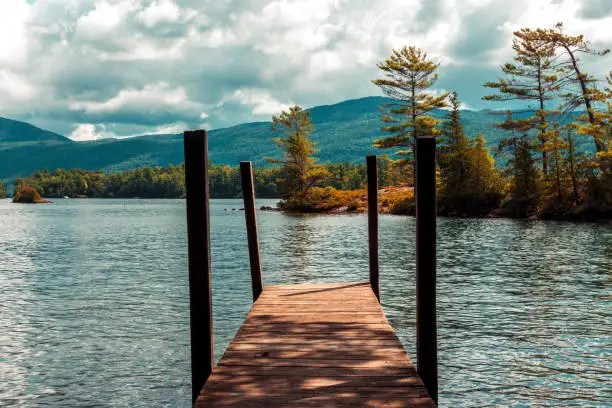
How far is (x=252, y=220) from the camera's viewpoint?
1247 centimetres

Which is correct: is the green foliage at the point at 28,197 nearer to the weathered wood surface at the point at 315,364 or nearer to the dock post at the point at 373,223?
the dock post at the point at 373,223

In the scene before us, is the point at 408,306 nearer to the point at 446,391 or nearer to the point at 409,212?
the point at 446,391

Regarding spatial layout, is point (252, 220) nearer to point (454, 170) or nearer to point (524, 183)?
point (524, 183)

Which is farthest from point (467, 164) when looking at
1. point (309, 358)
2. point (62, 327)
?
point (309, 358)

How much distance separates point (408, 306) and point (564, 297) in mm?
4885

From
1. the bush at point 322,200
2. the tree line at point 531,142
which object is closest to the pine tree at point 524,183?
the tree line at point 531,142

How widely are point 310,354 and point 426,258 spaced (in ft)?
6.41

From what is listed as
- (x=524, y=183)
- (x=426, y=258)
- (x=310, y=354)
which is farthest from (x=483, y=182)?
(x=426, y=258)

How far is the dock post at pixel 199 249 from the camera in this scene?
625cm

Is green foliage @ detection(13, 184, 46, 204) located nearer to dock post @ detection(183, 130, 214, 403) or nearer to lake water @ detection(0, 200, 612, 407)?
lake water @ detection(0, 200, 612, 407)

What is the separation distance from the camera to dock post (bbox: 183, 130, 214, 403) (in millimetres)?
6250

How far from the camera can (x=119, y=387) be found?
31.2 ft

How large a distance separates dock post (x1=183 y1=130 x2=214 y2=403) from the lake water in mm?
2666

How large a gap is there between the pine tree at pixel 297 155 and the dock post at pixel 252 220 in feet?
237
